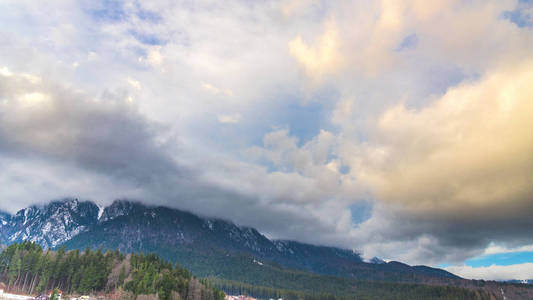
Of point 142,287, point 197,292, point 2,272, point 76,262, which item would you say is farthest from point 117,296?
point 2,272

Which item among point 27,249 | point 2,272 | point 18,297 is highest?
point 27,249

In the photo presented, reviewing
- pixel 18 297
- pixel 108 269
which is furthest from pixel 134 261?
pixel 18 297

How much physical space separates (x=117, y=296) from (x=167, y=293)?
21.0 m

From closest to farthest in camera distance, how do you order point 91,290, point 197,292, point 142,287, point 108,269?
point 142,287
point 91,290
point 108,269
point 197,292

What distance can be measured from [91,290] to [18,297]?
29553 millimetres

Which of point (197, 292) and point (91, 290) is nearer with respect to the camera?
point (91, 290)

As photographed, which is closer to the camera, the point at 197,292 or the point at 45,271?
the point at 45,271

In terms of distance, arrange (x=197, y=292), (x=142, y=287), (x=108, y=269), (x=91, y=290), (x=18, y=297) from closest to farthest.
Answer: (x=18, y=297)
(x=142, y=287)
(x=91, y=290)
(x=108, y=269)
(x=197, y=292)

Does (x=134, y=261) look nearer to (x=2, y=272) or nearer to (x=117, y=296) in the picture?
(x=117, y=296)

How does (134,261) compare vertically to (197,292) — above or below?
above

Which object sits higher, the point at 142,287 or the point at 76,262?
the point at 76,262

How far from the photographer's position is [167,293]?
6211 inches

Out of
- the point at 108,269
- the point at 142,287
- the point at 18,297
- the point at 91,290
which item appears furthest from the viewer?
the point at 108,269

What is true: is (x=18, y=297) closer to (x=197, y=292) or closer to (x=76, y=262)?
(x=76, y=262)
